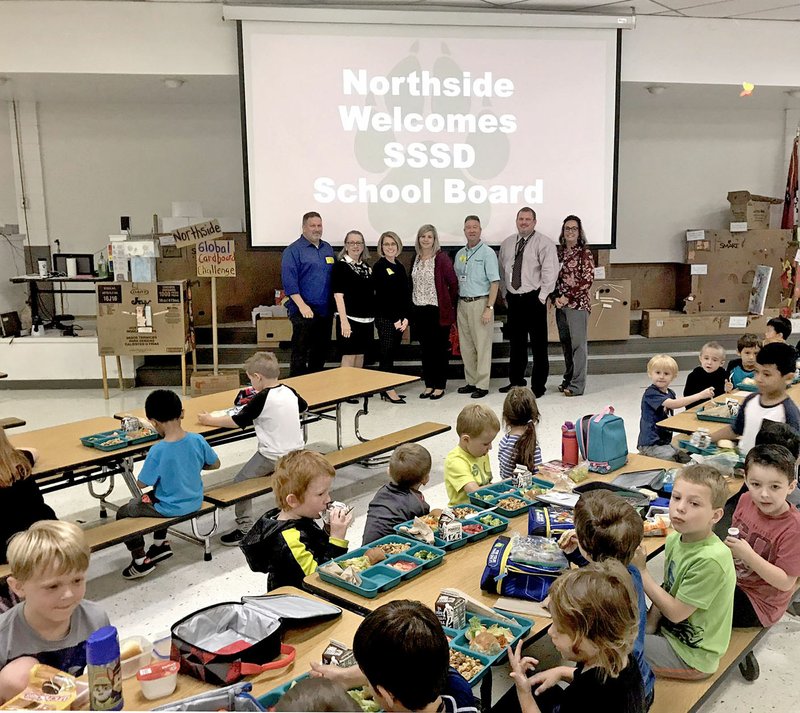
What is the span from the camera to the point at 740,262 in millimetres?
8797

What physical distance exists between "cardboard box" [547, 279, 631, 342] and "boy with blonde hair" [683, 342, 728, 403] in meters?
3.42

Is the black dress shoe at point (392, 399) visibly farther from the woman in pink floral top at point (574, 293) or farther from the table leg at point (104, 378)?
the table leg at point (104, 378)

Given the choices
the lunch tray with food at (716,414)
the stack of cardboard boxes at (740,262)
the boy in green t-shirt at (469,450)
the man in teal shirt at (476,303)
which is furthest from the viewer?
the stack of cardboard boxes at (740,262)

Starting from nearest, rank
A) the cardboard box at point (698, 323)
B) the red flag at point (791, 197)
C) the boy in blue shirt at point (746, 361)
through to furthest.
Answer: the boy in blue shirt at point (746, 361) → the cardboard box at point (698, 323) → the red flag at point (791, 197)

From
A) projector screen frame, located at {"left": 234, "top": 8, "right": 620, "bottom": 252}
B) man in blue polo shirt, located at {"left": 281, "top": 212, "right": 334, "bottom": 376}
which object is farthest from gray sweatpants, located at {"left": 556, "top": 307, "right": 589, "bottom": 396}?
man in blue polo shirt, located at {"left": 281, "top": 212, "right": 334, "bottom": 376}

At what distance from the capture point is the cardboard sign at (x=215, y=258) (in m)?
7.18

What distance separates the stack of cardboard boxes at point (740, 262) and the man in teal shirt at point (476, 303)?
2543 mm

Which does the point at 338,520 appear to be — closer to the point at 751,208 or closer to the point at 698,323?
the point at 698,323

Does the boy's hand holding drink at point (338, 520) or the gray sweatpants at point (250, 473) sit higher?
the boy's hand holding drink at point (338, 520)

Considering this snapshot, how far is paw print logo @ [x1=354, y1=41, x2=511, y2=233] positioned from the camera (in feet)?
23.3

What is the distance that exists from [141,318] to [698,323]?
6235 mm

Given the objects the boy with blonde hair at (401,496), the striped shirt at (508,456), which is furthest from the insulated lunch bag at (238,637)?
the striped shirt at (508,456)

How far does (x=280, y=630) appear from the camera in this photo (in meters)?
1.87

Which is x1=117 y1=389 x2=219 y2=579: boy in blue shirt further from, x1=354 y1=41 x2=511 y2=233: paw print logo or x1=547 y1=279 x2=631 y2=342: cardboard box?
x1=547 y1=279 x2=631 y2=342: cardboard box
